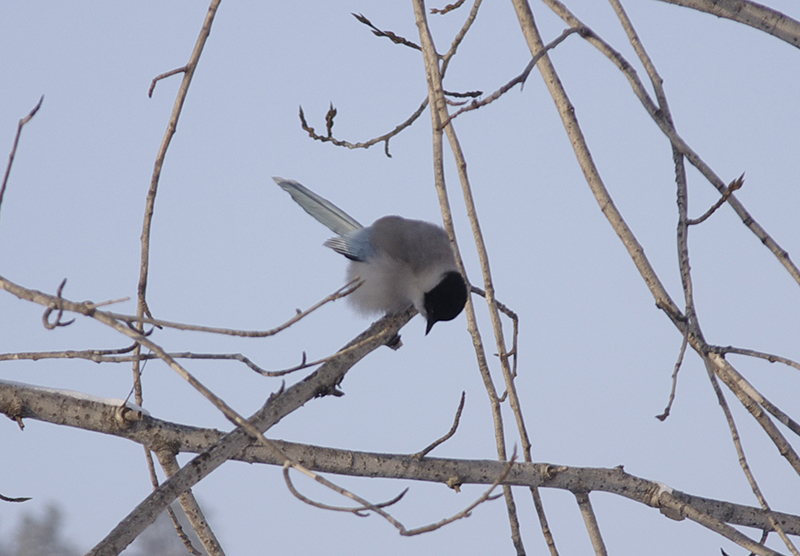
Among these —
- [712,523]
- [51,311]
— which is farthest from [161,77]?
[712,523]

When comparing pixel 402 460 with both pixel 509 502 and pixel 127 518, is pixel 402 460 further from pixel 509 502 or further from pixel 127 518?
pixel 127 518

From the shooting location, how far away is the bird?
12.6 feet

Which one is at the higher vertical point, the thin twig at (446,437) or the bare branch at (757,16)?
the bare branch at (757,16)

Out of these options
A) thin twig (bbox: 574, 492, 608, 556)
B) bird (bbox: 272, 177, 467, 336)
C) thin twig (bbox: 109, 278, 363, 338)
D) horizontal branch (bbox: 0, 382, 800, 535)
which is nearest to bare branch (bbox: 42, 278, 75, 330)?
thin twig (bbox: 109, 278, 363, 338)

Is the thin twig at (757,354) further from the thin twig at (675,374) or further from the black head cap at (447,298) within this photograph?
the black head cap at (447,298)

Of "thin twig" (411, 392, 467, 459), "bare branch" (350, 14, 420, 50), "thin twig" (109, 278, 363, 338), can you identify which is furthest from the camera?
"bare branch" (350, 14, 420, 50)

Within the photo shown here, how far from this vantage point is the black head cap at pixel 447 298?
12.4 ft

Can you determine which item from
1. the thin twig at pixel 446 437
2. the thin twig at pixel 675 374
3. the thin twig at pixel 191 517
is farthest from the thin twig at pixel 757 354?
the thin twig at pixel 191 517

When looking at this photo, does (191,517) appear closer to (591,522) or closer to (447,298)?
(591,522)

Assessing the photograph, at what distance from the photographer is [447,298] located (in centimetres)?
378

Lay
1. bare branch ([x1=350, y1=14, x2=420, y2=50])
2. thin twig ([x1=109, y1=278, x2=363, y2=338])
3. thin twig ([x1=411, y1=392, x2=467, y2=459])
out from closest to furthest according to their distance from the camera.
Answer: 1. thin twig ([x1=109, y1=278, x2=363, y2=338])
2. thin twig ([x1=411, y1=392, x2=467, y2=459])
3. bare branch ([x1=350, y1=14, x2=420, y2=50])

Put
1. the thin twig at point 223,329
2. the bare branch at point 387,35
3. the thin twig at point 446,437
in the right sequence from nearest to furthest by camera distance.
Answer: the thin twig at point 223,329
the thin twig at point 446,437
the bare branch at point 387,35

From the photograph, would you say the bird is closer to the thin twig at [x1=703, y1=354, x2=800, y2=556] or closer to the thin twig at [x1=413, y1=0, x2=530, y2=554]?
the thin twig at [x1=413, y1=0, x2=530, y2=554]

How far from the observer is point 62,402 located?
2.34 meters
